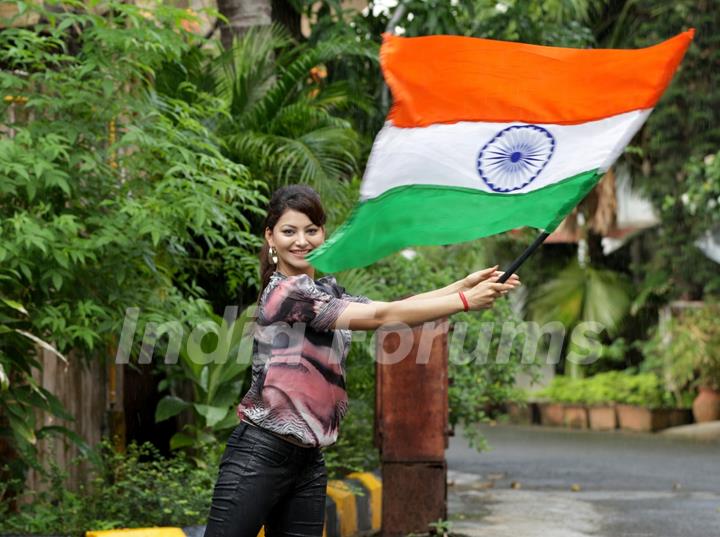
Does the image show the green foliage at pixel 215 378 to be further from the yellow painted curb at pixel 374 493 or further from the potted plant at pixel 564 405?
the potted plant at pixel 564 405

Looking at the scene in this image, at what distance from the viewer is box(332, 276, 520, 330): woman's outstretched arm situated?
393cm

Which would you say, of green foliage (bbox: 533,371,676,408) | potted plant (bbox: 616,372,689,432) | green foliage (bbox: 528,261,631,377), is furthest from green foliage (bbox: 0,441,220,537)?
green foliage (bbox: 528,261,631,377)

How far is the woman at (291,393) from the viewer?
420 cm

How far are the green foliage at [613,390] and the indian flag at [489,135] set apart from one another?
668 inches

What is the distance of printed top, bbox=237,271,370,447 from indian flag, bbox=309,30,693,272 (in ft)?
0.64

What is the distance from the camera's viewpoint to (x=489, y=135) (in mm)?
4570

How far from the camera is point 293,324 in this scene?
4.25 meters

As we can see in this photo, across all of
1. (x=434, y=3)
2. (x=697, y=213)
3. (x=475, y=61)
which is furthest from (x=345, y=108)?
(x=697, y=213)

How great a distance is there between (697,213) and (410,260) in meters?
11.0

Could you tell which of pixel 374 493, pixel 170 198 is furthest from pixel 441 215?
pixel 374 493

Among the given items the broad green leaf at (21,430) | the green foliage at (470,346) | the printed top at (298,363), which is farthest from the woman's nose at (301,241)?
the green foliage at (470,346)

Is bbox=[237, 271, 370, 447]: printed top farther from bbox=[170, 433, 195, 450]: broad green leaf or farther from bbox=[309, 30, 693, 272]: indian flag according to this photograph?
bbox=[170, 433, 195, 450]: broad green leaf

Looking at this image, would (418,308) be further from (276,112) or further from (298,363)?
(276,112)

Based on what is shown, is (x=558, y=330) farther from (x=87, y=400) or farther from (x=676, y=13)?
(x=87, y=400)
